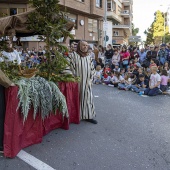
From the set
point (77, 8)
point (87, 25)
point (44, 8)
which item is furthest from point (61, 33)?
point (87, 25)

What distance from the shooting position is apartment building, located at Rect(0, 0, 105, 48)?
25.4 metres

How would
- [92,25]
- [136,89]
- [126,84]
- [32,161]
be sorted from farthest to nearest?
[92,25] → [126,84] → [136,89] → [32,161]

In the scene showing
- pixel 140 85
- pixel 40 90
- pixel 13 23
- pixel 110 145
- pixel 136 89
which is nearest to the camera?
pixel 40 90

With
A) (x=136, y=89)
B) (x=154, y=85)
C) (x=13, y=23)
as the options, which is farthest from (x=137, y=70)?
(x=13, y=23)

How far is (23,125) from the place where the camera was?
3908 mm

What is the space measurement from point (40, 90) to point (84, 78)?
1.47m

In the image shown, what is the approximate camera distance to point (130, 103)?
773 centimetres

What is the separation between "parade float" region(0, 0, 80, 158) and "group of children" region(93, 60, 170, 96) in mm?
5006

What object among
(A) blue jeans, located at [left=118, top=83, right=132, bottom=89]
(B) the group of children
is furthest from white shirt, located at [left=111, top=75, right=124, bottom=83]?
(A) blue jeans, located at [left=118, top=83, right=132, bottom=89]

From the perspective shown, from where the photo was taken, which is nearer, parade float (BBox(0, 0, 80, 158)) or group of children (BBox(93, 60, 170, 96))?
parade float (BBox(0, 0, 80, 158))

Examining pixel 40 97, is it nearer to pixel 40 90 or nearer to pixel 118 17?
pixel 40 90

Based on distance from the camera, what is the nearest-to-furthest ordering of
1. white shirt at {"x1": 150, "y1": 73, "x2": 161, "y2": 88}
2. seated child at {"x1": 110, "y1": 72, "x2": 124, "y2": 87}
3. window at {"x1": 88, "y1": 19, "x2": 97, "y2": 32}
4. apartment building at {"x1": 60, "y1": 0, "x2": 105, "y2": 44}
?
white shirt at {"x1": 150, "y1": 73, "x2": 161, "y2": 88}
seated child at {"x1": 110, "y1": 72, "x2": 124, "y2": 87}
apartment building at {"x1": 60, "y1": 0, "x2": 105, "y2": 44}
window at {"x1": 88, "y1": 19, "x2": 97, "y2": 32}

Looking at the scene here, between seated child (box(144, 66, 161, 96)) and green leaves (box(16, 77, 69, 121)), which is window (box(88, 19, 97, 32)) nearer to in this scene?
seated child (box(144, 66, 161, 96))

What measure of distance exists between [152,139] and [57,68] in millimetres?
2272
